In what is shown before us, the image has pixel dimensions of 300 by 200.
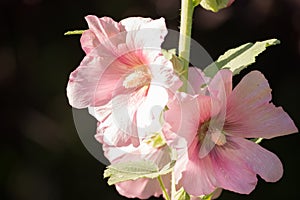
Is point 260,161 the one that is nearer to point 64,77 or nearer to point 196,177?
point 196,177

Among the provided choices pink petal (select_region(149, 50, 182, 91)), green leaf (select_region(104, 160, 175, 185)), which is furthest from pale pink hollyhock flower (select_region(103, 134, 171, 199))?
pink petal (select_region(149, 50, 182, 91))

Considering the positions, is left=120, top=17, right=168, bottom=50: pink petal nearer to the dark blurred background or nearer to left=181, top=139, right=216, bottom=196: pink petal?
left=181, top=139, right=216, bottom=196: pink petal

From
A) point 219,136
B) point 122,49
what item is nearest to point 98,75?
point 122,49

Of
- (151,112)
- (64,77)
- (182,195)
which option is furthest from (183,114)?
(64,77)

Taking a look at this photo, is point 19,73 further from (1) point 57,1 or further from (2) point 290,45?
(2) point 290,45

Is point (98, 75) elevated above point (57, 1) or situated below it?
Answer: above

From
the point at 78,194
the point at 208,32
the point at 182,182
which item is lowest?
the point at 78,194
